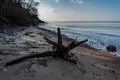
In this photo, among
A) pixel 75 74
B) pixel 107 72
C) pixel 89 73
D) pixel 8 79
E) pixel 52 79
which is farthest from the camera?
pixel 107 72

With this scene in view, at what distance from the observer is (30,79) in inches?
203

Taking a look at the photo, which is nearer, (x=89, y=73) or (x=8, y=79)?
(x=8, y=79)

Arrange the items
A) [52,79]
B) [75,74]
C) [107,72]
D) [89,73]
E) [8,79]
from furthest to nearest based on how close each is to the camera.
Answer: [107,72], [89,73], [75,74], [52,79], [8,79]

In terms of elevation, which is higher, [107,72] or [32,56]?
[32,56]

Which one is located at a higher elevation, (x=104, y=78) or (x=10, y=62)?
(x=10, y=62)

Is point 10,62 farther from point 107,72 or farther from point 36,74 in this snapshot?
point 107,72

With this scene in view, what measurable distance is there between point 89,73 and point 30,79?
2298 mm

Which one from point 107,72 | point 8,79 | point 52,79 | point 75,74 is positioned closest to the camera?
point 8,79

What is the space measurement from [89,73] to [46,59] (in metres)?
1.88

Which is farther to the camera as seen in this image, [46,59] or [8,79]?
[46,59]

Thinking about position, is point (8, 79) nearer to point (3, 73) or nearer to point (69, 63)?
point (3, 73)

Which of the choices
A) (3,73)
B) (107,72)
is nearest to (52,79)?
(3,73)

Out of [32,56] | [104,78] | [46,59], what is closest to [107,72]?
[104,78]

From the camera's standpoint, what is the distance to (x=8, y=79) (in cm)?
499
